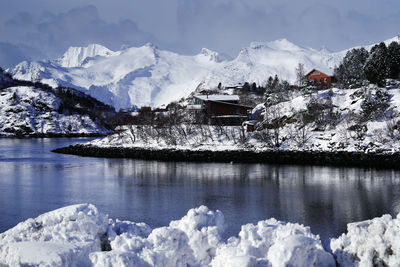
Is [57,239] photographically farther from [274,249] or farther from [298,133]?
[298,133]

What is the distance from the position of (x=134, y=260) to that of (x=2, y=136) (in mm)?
83104

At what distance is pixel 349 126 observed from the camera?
33.0m

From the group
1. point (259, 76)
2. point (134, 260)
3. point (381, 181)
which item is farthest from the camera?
point (259, 76)

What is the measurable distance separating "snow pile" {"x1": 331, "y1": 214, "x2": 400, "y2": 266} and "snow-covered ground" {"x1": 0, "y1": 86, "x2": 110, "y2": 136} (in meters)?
81.3

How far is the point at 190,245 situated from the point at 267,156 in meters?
24.1

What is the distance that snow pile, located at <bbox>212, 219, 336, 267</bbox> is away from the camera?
676cm

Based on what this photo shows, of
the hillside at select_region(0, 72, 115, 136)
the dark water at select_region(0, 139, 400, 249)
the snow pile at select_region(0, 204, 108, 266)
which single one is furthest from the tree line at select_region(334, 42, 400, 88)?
the hillside at select_region(0, 72, 115, 136)

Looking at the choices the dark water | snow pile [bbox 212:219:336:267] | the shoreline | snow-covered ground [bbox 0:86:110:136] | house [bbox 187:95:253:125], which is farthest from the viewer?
snow-covered ground [bbox 0:86:110:136]

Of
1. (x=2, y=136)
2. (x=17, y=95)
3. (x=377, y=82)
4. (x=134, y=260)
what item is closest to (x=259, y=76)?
(x=17, y=95)

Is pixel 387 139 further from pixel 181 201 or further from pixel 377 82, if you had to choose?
pixel 181 201

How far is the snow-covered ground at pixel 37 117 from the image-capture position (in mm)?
84438

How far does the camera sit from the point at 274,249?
22.9ft

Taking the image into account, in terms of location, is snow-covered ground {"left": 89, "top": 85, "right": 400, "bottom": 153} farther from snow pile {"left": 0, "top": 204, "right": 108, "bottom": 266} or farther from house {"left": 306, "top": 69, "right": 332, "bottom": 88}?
snow pile {"left": 0, "top": 204, "right": 108, "bottom": 266}

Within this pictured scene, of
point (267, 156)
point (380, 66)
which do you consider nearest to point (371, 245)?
point (267, 156)
